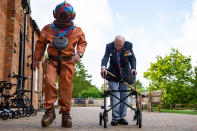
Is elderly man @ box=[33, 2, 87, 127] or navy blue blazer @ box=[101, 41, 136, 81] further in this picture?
navy blue blazer @ box=[101, 41, 136, 81]

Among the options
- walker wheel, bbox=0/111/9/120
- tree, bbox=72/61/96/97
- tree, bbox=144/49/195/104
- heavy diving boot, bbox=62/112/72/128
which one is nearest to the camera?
heavy diving boot, bbox=62/112/72/128

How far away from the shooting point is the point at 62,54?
16.9 feet

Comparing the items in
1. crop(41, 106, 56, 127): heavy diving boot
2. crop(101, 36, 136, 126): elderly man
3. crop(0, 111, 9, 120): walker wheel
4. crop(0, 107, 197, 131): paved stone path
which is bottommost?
crop(0, 107, 197, 131): paved stone path

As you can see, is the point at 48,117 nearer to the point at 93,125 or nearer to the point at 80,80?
the point at 93,125

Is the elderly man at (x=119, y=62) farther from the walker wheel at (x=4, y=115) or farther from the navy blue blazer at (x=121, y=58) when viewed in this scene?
the walker wheel at (x=4, y=115)

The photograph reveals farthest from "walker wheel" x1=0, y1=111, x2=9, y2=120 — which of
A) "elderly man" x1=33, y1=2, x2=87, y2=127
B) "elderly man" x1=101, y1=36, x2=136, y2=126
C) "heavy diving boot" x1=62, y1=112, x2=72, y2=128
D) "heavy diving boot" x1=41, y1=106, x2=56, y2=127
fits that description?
"elderly man" x1=101, y1=36, x2=136, y2=126

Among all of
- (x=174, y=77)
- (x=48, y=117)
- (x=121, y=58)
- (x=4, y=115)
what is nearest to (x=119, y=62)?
(x=121, y=58)

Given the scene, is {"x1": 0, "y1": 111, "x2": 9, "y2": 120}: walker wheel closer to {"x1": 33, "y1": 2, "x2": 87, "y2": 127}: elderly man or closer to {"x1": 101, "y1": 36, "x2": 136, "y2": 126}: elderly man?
{"x1": 33, "y1": 2, "x2": 87, "y2": 127}: elderly man

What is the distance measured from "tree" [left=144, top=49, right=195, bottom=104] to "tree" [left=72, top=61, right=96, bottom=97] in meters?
26.1

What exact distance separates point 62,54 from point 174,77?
37.2m

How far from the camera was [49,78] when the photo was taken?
5008 millimetres

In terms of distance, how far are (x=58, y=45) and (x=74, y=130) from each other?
5.35ft

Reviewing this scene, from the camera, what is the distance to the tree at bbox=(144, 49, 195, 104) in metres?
39.3

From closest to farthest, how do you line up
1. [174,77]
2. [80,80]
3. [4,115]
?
[4,115] → [174,77] → [80,80]
